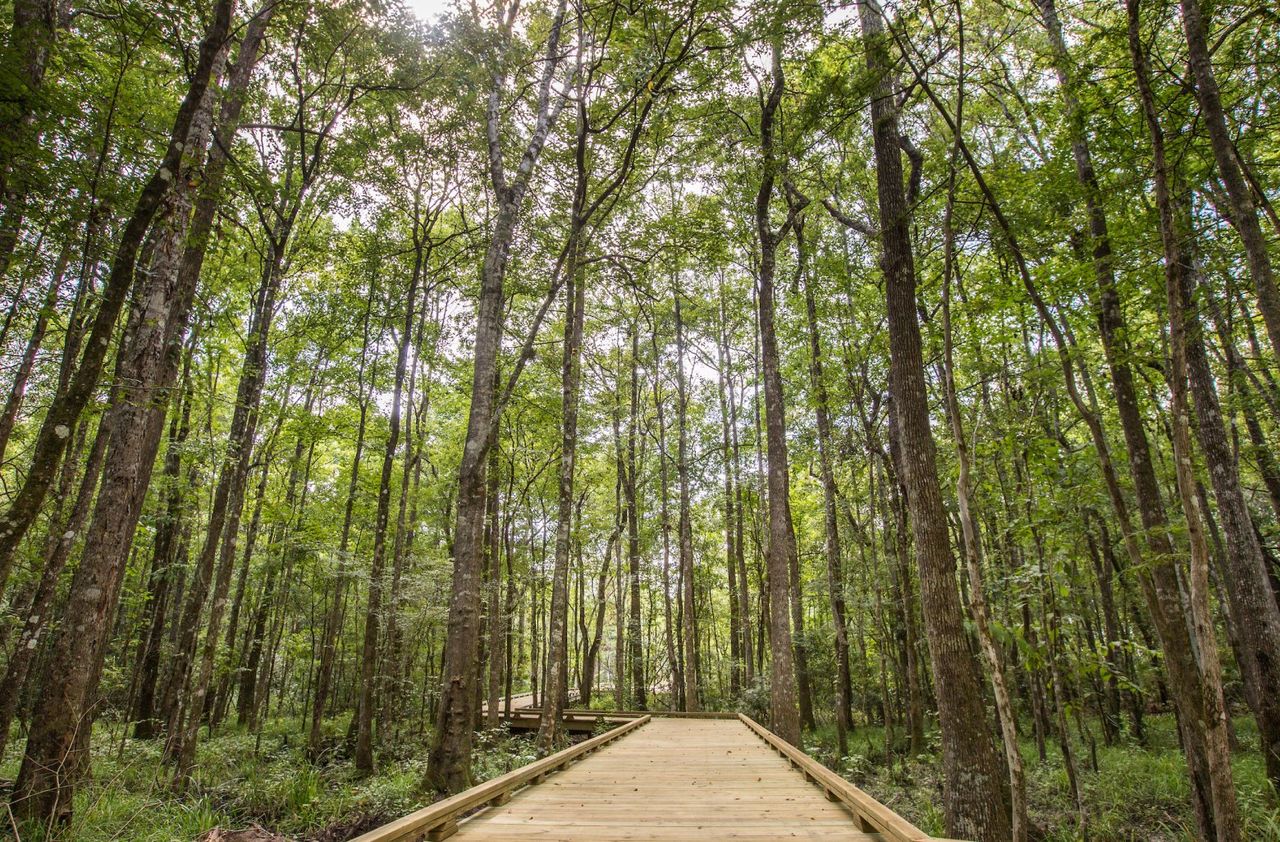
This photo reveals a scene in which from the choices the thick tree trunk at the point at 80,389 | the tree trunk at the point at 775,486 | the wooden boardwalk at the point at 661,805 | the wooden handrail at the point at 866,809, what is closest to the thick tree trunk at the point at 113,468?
the thick tree trunk at the point at 80,389

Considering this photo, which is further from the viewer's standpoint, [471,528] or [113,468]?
[471,528]

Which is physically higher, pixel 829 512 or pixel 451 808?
pixel 829 512

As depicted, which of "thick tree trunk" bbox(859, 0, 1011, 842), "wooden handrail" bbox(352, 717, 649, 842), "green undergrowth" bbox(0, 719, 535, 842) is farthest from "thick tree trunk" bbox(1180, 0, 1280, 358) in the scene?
"green undergrowth" bbox(0, 719, 535, 842)

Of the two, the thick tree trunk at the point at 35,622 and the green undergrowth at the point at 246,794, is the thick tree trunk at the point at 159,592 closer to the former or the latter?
the green undergrowth at the point at 246,794

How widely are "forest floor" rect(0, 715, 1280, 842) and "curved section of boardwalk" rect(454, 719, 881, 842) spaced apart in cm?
300

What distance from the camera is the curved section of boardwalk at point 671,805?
13.1ft

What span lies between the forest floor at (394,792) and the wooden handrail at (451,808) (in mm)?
2679

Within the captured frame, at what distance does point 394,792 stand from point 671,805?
6.18 metres

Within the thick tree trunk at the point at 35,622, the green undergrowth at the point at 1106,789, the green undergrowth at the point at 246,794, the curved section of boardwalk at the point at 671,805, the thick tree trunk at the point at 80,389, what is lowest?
the green undergrowth at the point at 1106,789

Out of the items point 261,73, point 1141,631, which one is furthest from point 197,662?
point 1141,631

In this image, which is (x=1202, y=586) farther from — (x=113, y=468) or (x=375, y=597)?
(x=375, y=597)

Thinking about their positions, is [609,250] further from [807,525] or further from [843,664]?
[807,525]

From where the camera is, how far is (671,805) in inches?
195

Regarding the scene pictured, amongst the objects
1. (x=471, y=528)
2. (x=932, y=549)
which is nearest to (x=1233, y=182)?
(x=932, y=549)
